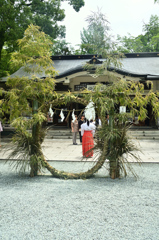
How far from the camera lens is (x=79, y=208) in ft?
13.7

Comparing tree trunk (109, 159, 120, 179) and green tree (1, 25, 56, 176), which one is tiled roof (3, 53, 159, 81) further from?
tree trunk (109, 159, 120, 179)

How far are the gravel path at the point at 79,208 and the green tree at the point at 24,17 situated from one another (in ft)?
53.5

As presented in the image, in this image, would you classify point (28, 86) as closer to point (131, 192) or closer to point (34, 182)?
point (34, 182)

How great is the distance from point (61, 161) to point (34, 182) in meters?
2.90

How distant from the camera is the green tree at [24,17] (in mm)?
19323

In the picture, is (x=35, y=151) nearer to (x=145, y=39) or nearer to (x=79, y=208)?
(x=79, y=208)

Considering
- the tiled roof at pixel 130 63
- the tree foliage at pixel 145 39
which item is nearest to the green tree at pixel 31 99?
the tiled roof at pixel 130 63

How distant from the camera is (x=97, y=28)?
20.8 ft

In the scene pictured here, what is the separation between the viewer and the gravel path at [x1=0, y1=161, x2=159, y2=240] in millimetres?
3293

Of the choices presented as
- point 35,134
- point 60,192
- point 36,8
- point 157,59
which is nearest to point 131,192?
point 60,192

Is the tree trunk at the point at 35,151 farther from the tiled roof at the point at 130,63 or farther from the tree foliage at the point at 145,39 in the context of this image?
the tree foliage at the point at 145,39

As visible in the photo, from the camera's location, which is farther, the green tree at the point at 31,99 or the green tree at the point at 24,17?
the green tree at the point at 24,17

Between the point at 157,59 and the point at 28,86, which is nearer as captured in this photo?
the point at 28,86

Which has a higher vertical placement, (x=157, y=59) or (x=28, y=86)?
(x=157, y=59)
